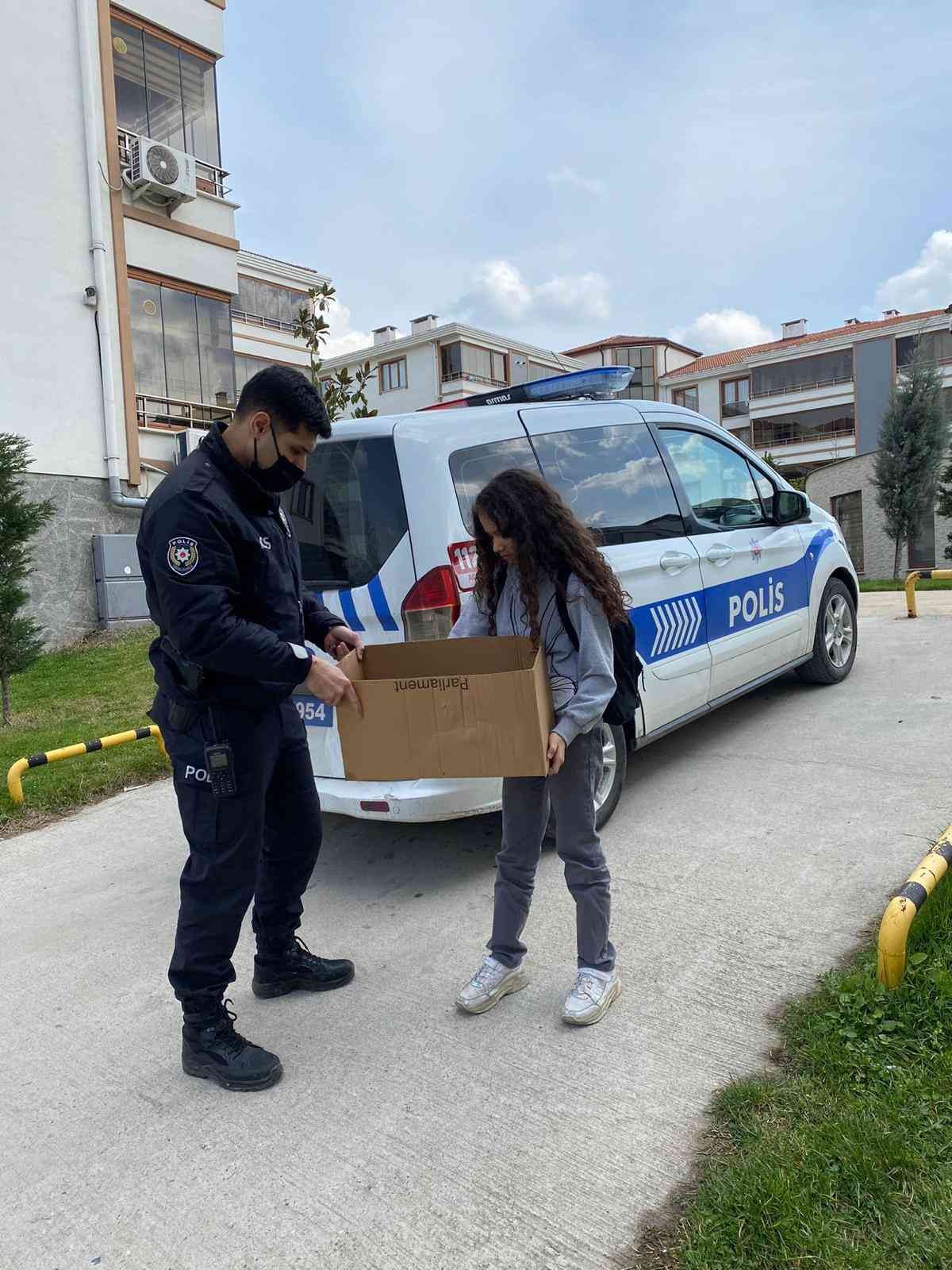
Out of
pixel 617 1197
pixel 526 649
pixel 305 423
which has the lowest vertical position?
pixel 617 1197

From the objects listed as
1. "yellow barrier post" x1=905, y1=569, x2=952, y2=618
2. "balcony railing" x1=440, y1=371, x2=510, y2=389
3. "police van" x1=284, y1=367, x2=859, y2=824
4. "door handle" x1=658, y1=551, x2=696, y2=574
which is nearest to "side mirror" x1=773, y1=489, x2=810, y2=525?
"police van" x1=284, y1=367, x2=859, y2=824

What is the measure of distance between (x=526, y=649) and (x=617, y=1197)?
1.43m

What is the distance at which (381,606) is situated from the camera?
3678 mm

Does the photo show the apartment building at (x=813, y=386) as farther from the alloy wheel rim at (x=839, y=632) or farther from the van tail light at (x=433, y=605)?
the van tail light at (x=433, y=605)

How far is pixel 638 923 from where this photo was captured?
340cm

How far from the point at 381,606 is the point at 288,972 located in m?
1.40

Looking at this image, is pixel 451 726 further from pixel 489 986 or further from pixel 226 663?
pixel 489 986

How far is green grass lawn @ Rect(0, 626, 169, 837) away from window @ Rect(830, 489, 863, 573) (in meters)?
24.2

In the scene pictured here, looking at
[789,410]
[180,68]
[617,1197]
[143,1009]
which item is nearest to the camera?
[617,1197]

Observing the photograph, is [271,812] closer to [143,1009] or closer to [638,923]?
[143,1009]

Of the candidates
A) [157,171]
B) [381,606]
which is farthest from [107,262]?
[381,606]

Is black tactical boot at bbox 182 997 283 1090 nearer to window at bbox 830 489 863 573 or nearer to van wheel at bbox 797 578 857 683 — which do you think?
van wheel at bbox 797 578 857 683

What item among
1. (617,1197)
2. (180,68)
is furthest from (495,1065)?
(180,68)

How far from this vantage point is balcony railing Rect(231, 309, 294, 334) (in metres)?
32.3
